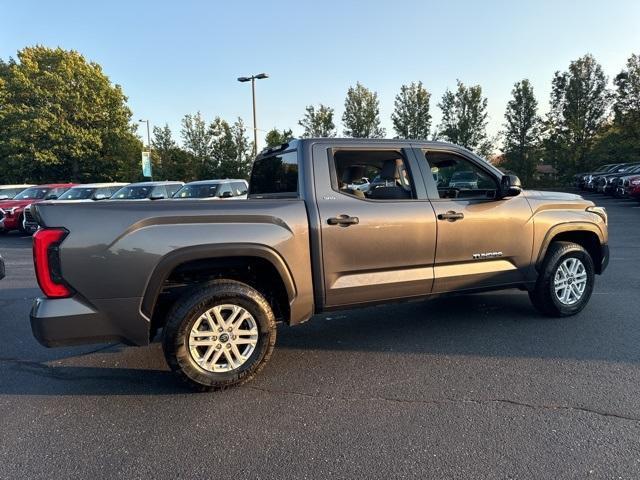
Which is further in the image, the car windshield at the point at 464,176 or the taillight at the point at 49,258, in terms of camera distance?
the car windshield at the point at 464,176

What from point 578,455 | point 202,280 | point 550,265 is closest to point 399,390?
point 578,455

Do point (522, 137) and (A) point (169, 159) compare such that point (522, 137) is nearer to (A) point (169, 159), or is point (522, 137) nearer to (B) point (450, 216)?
(A) point (169, 159)

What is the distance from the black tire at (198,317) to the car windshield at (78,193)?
1464 centimetres

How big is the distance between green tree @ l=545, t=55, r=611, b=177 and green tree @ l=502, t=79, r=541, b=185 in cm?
107

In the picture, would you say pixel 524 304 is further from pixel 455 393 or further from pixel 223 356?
pixel 223 356

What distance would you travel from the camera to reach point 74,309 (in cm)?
306

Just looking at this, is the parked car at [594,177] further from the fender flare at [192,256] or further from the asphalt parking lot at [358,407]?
the fender flare at [192,256]

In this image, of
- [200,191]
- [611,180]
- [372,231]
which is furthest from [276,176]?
[611,180]

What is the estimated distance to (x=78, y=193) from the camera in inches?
636

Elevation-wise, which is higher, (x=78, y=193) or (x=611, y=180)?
(x=78, y=193)

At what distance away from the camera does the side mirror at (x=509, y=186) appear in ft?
14.4

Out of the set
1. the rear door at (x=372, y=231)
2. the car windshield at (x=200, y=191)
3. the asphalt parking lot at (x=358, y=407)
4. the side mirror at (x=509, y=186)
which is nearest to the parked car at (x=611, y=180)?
the car windshield at (x=200, y=191)

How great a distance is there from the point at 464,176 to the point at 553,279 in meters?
1.44

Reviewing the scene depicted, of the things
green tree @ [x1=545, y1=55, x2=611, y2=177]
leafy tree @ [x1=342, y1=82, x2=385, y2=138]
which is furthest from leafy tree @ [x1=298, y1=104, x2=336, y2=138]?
green tree @ [x1=545, y1=55, x2=611, y2=177]
